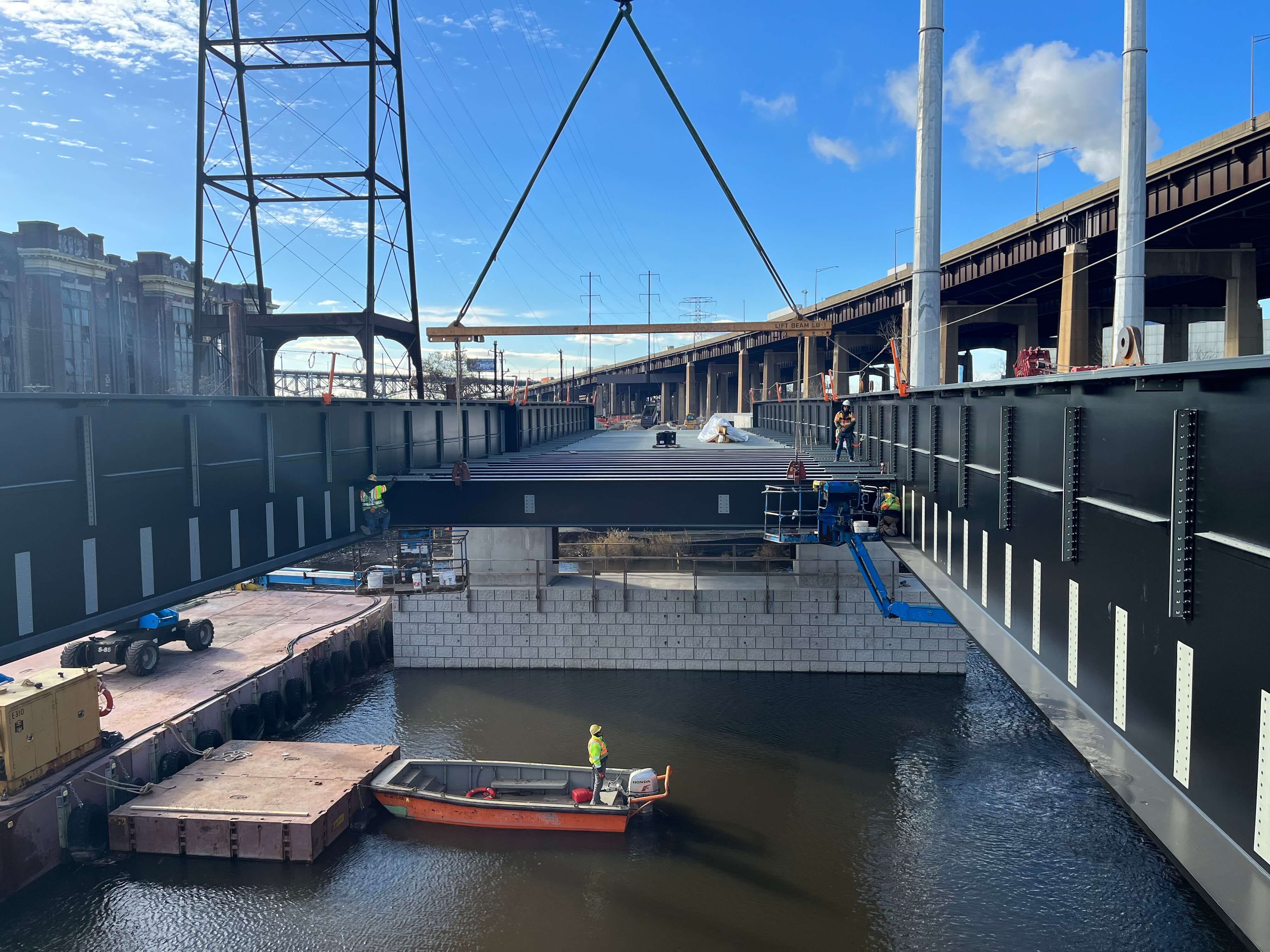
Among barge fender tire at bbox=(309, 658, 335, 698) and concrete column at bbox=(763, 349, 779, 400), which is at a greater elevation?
concrete column at bbox=(763, 349, 779, 400)

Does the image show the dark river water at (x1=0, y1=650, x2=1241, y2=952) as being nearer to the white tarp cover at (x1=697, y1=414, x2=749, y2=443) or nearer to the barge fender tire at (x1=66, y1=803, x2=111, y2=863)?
the barge fender tire at (x1=66, y1=803, x2=111, y2=863)

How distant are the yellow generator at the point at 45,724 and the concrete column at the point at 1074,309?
3097cm

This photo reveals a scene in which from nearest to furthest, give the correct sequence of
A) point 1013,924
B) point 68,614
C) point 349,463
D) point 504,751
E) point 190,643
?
point 68,614 < point 1013,924 < point 349,463 < point 504,751 < point 190,643

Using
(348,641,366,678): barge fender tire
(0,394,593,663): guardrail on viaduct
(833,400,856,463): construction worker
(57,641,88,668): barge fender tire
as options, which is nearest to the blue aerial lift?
(833,400,856,463): construction worker

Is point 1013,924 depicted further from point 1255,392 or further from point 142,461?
point 142,461

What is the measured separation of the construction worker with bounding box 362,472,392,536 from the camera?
20594 millimetres

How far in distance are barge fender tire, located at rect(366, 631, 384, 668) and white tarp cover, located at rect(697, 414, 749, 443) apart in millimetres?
19831

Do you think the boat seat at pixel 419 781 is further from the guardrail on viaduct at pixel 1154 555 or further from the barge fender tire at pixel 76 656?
the guardrail on viaduct at pixel 1154 555

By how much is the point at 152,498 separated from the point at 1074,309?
31.1 m

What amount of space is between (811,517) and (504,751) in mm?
13305

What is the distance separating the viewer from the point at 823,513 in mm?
20953

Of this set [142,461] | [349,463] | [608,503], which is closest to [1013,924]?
[608,503]

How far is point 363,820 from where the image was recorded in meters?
23.0

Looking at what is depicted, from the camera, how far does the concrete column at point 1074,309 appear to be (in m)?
29.8
